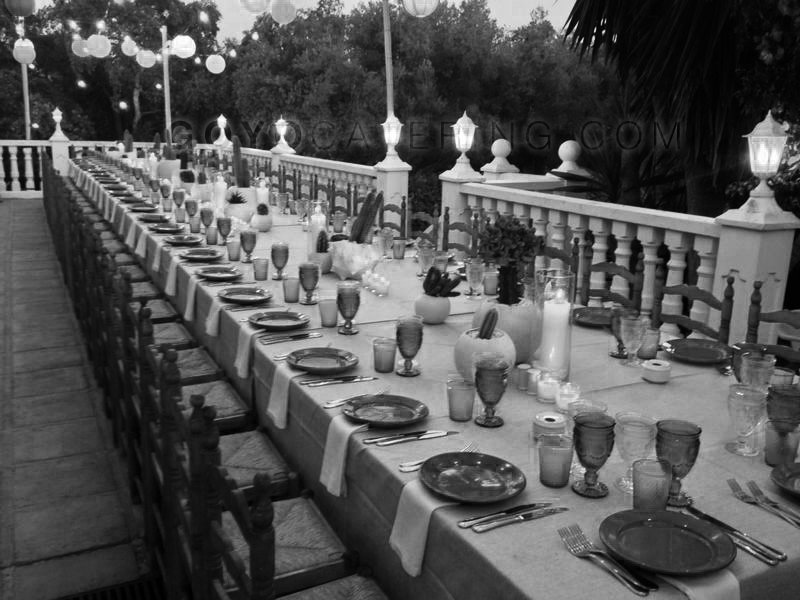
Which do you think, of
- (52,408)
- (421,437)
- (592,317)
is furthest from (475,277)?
(52,408)

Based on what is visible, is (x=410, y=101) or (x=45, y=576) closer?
(x=45, y=576)

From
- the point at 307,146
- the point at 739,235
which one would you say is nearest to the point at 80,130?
the point at 307,146

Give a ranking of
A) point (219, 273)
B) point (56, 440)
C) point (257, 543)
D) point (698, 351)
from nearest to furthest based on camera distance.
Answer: point (257, 543) < point (698, 351) < point (219, 273) < point (56, 440)

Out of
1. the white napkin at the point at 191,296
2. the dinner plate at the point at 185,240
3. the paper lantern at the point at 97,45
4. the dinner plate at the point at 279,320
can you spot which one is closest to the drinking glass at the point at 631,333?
the dinner plate at the point at 279,320

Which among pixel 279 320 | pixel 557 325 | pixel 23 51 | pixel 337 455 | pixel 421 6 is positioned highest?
pixel 421 6

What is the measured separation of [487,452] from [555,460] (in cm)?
19

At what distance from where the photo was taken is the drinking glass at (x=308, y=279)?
2.58 m

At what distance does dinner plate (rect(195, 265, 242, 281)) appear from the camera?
9.80 feet

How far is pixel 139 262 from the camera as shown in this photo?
489cm

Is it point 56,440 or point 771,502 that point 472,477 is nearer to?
point 771,502

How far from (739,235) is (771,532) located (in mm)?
2328

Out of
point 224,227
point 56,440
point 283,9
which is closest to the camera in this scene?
point 56,440

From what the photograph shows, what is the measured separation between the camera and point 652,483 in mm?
1266

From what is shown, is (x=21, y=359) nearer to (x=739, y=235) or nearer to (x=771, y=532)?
(x=739, y=235)
